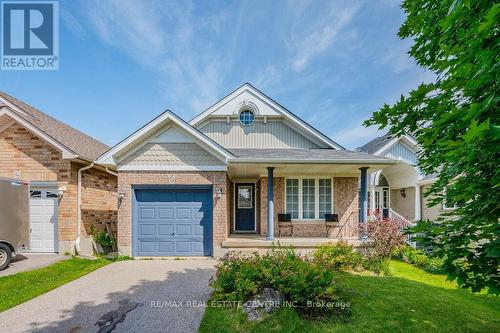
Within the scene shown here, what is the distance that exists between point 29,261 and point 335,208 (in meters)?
11.8

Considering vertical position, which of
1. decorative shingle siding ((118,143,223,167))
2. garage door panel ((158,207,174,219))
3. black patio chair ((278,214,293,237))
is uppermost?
decorative shingle siding ((118,143,223,167))

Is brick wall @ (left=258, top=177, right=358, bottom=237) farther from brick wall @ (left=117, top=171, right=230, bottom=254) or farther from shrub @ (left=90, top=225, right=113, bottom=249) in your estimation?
shrub @ (left=90, top=225, right=113, bottom=249)

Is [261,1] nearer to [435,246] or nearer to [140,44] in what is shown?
[140,44]

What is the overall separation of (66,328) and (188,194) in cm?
520

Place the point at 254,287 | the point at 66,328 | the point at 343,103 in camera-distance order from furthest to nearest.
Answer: the point at 343,103 < the point at 254,287 < the point at 66,328

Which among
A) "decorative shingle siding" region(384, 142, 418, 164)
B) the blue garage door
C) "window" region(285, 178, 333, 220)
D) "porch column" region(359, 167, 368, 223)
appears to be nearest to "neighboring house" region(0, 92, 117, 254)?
the blue garage door

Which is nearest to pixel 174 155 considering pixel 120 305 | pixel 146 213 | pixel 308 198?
pixel 146 213

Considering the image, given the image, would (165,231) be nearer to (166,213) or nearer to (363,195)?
(166,213)

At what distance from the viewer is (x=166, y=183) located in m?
8.79

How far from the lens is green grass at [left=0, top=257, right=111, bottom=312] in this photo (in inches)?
214

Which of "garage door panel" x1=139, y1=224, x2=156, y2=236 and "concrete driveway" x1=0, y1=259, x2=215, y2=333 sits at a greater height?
"garage door panel" x1=139, y1=224, x2=156, y2=236

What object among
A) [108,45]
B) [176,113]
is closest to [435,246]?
[176,113]

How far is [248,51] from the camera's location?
410 inches

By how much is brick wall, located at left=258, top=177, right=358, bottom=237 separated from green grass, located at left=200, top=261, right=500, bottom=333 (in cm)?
418
